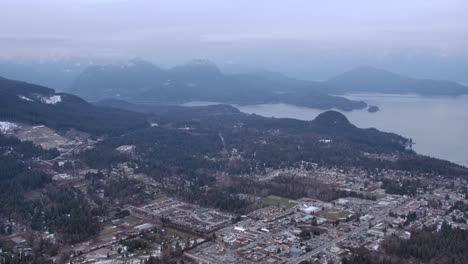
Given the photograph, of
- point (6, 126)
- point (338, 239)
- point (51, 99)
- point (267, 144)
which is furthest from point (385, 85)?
point (338, 239)

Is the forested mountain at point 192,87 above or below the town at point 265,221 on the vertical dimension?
above

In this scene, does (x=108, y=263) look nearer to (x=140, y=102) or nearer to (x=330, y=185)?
(x=330, y=185)

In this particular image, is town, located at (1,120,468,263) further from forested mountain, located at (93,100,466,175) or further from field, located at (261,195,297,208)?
forested mountain, located at (93,100,466,175)

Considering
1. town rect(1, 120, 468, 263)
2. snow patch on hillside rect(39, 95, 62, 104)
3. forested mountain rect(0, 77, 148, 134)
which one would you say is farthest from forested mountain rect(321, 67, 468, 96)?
town rect(1, 120, 468, 263)

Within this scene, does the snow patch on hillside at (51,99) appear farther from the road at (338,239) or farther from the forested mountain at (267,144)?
the road at (338,239)

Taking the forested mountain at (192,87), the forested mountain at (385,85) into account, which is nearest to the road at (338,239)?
the forested mountain at (192,87)

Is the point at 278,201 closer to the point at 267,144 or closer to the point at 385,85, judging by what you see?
the point at 267,144
